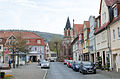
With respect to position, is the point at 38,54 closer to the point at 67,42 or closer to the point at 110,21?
the point at 67,42

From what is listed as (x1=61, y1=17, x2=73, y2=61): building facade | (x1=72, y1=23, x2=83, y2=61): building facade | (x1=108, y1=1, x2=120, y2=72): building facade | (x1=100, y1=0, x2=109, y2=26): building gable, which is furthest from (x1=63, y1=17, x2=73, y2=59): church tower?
(x1=108, y1=1, x2=120, y2=72): building facade

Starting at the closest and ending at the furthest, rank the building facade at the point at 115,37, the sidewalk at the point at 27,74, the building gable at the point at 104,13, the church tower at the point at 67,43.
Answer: the sidewalk at the point at 27,74 → the building facade at the point at 115,37 → the building gable at the point at 104,13 → the church tower at the point at 67,43

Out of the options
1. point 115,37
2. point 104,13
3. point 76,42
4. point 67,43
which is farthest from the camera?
point 67,43

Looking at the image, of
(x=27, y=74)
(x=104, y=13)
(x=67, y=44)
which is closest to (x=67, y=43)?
(x=67, y=44)

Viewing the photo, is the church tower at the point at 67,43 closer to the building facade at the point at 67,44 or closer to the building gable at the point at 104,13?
the building facade at the point at 67,44

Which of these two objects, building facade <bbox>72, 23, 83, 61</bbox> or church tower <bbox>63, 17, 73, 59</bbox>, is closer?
building facade <bbox>72, 23, 83, 61</bbox>

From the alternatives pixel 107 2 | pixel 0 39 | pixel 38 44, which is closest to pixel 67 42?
pixel 38 44

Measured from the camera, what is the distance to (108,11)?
1224 inches

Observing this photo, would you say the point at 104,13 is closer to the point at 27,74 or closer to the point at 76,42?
the point at 27,74

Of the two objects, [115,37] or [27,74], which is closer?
[27,74]

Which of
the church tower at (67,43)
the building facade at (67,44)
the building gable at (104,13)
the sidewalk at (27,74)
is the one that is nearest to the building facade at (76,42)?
the church tower at (67,43)

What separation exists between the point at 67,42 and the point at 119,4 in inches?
2837

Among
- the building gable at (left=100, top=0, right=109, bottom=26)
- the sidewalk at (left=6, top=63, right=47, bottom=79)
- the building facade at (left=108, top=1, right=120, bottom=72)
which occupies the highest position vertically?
the building gable at (left=100, top=0, right=109, bottom=26)

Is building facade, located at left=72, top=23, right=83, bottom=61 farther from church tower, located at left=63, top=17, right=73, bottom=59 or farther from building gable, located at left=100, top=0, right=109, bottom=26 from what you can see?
building gable, located at left=100, top=0, right=109, bottom=26
